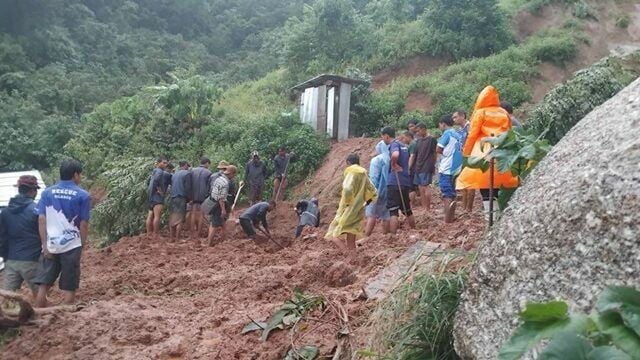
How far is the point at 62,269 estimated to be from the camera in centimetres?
611

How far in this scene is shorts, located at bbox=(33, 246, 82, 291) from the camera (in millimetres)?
6051

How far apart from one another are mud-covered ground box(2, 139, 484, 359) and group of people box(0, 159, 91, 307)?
1.45 feet

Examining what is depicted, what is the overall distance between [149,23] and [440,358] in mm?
41551

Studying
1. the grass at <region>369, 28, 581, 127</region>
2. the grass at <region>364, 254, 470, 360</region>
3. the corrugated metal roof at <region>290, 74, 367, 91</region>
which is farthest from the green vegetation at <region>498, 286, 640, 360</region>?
the grass at <region>369, 28, 581, 127</region>

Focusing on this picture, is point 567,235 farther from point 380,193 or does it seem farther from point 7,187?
point 7,187

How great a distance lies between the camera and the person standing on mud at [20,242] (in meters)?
6.20

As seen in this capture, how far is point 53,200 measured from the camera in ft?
19.7

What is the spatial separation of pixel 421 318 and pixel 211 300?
3.29 meters

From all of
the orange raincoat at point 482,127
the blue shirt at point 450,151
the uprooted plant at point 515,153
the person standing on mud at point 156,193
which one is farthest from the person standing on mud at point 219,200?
the uprooted plant at point 515,153

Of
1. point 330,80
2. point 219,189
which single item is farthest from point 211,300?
point 330,80

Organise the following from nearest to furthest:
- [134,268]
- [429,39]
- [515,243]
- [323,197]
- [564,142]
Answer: [515,243] < [564,142] < [134,268] < [323,197] < [429,39]

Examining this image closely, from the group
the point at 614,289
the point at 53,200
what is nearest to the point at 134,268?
the point at 53,200

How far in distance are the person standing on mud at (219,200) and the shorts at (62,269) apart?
419 centimetres

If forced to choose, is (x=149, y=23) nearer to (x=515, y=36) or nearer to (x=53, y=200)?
(x=515, y=36)
